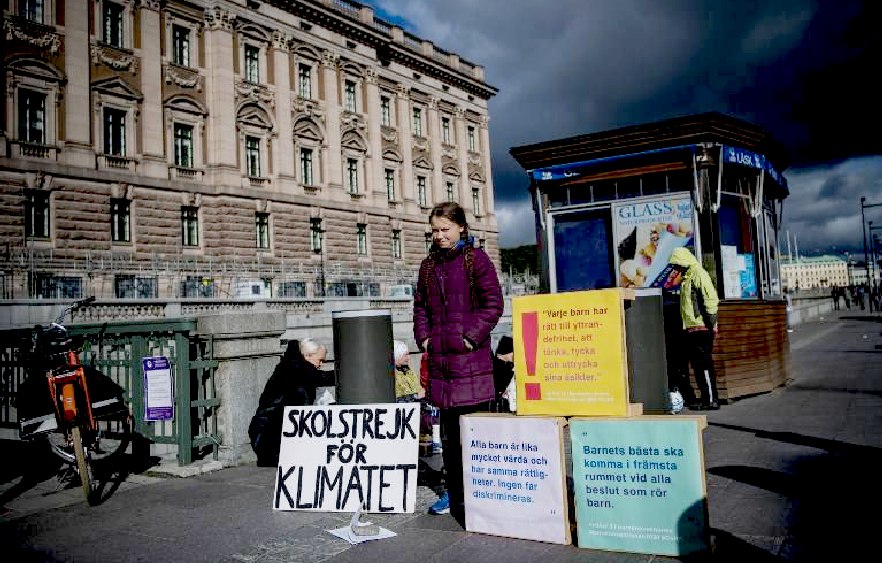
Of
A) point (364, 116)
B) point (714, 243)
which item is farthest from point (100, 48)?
point (714, 243)

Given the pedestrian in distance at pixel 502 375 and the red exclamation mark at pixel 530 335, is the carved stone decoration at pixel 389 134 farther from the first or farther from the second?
the red exclamation mark at pixel 530 335

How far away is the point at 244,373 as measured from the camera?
7363 millimetres

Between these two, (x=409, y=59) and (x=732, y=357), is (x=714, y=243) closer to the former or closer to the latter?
(x=732, y=357)

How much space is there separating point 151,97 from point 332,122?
11.8 m

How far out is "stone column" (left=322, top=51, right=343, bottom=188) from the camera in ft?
133

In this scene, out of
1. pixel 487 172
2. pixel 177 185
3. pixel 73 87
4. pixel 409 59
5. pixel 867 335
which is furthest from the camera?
pixel 487 172

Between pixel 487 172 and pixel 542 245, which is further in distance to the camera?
pixel 487 172

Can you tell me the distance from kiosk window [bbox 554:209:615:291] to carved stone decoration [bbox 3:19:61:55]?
26.8 m

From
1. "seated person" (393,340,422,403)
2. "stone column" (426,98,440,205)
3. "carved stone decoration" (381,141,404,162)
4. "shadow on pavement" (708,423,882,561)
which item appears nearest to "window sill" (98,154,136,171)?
"carved stone decoration" (381,141,404,162)

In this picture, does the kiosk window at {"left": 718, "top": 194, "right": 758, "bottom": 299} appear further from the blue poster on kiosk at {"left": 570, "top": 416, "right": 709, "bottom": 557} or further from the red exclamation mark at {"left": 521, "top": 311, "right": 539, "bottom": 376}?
the blue poster on kiosk at {"left": 570, "top": 416, "right": 709, "bottom": 557}

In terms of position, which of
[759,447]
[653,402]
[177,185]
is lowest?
[759,447]

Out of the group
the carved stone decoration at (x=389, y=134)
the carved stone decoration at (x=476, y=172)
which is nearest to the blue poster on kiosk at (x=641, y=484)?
the carved stone decoration at (x=389, y=134)

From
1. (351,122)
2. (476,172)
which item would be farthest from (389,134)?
(476,172)

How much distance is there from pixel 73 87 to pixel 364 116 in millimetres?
18579
